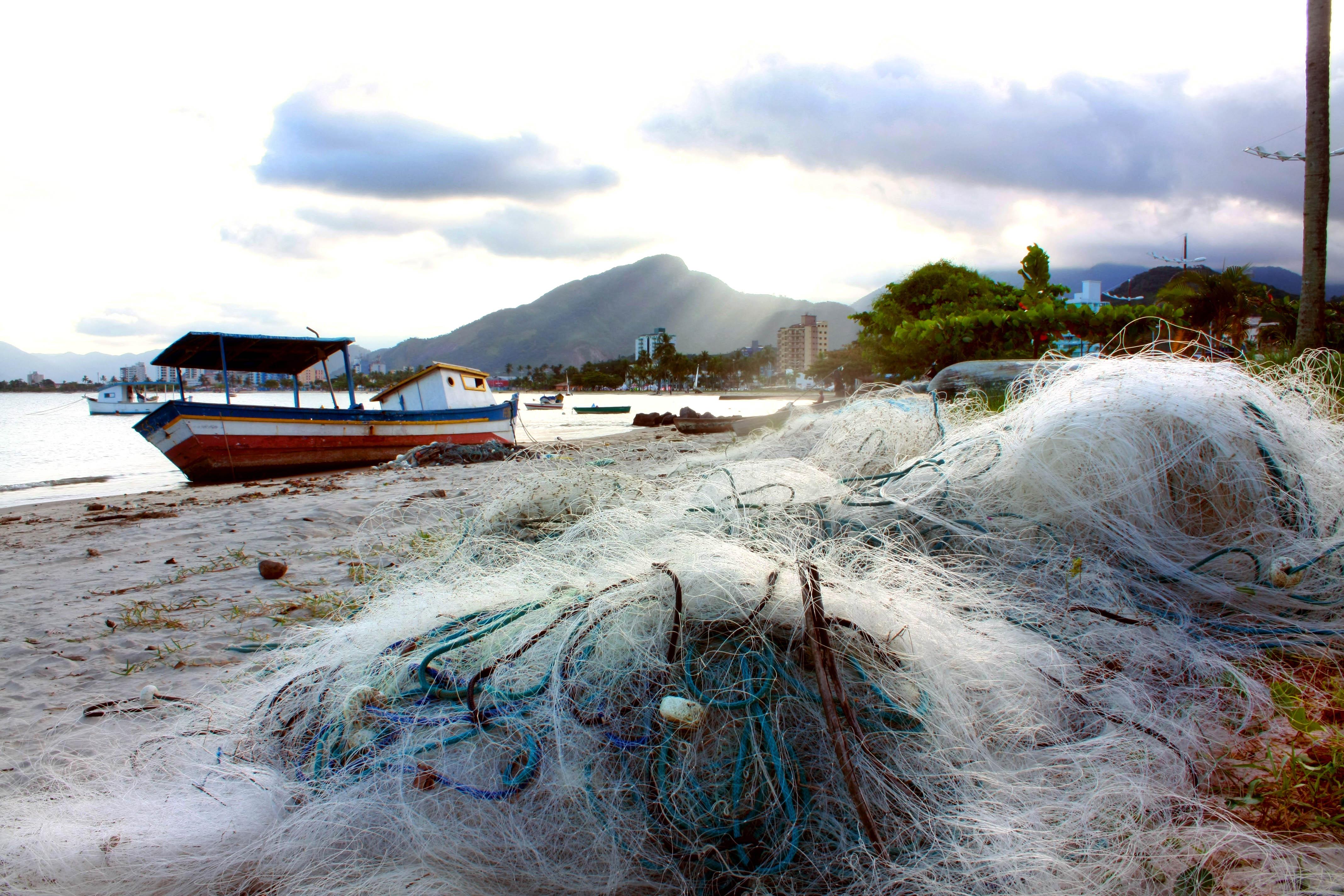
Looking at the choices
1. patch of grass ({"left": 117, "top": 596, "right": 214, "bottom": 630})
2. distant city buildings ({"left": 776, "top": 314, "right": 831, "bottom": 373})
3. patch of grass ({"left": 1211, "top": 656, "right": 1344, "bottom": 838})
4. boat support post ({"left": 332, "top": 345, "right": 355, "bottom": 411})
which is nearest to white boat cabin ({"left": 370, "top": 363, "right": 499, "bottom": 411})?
boat support post ({"left": 332, "top": 345, "right": 355, "bottom": 411})

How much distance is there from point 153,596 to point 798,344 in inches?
7039

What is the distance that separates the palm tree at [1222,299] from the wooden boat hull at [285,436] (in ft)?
96.7

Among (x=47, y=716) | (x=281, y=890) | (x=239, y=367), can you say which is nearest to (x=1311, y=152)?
(x=281, y=890)

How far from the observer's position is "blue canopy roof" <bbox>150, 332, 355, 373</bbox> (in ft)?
51.2

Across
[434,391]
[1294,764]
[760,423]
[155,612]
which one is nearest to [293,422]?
[434,391]

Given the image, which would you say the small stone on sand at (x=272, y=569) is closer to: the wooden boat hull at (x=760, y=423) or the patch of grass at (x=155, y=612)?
the patch of grass at (x=155, y=612)

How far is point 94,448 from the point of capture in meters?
27.9

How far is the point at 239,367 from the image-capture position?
1764cm

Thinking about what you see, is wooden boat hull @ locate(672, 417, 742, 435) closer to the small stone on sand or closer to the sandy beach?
the sandy beach

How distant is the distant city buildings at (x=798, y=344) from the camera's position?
172 meters

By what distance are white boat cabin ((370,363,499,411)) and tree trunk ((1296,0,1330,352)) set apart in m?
18.1

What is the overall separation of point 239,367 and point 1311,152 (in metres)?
22.3

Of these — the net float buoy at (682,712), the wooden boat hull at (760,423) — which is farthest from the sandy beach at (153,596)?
the wooden boat hull at (760,423)

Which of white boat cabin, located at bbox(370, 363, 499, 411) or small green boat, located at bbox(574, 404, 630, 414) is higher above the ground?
white boat cabin, located at bbox(370, 363, 499, 411)
